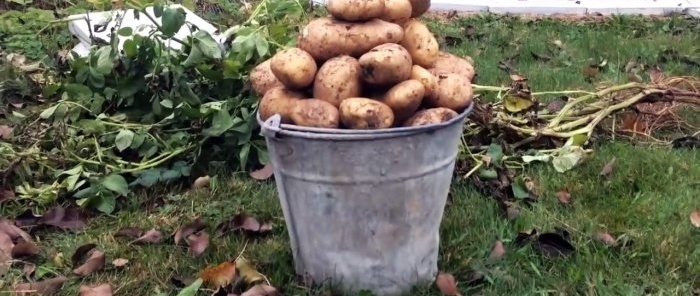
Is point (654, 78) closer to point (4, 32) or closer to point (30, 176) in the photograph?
point (30, 176)

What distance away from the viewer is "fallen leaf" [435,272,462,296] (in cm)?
240

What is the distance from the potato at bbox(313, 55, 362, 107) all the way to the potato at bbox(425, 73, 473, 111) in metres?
0.22

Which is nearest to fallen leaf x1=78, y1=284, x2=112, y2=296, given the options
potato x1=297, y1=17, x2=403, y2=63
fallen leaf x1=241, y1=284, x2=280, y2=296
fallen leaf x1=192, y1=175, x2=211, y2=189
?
fallen leaf x1=241, y1=284, x2=280, y2=296

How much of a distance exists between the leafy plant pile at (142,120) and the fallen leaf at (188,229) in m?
0.36

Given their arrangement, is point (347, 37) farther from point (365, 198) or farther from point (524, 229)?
point (524, 229)

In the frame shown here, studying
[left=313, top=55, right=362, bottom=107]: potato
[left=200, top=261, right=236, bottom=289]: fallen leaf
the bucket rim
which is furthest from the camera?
[left=200, top=261, right=236, bottom=289]: fallen leaf

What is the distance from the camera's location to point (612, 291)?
2418mm

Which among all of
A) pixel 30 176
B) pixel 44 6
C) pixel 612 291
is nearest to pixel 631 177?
pixel 612 291

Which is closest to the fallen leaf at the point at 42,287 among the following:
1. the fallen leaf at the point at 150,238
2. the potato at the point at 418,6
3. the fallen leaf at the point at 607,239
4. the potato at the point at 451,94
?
the fallen leaf at the point at 150,238

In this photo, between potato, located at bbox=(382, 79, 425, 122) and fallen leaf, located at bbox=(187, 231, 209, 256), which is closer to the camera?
potato, located at bbox=(382, 79, 425, 122)

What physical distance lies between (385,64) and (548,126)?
1582mm

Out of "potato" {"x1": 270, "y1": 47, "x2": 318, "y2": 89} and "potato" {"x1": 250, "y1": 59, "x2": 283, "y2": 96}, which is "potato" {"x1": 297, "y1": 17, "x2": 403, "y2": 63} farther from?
"potato" {"x1": 250, "y1": 59, "x2": 283, "y2": 96}

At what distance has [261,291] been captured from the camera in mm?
2367

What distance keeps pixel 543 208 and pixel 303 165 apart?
1.09m
